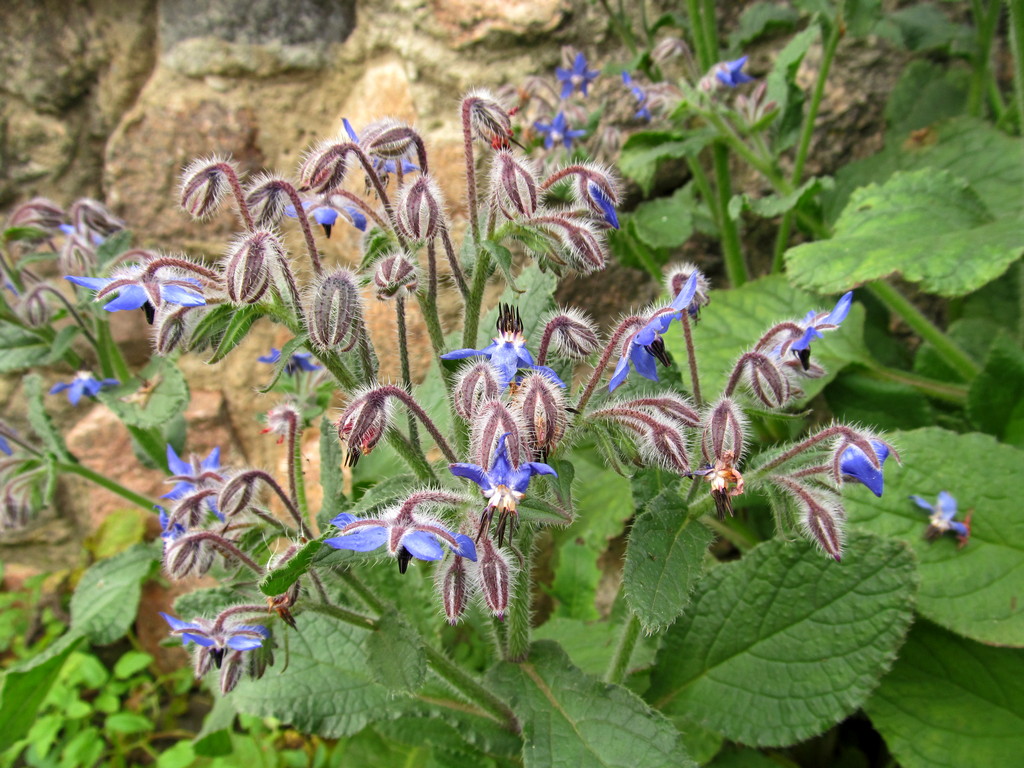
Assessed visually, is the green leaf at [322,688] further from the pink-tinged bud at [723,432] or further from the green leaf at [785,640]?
the pink-tinged bud at [723,432]

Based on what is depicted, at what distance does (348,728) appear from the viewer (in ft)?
5.60

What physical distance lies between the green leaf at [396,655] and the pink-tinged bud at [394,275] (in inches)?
24.4

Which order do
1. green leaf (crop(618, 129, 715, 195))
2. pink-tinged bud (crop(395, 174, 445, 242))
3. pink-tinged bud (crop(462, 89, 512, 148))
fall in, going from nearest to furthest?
pink-tinged bud (crop(395, 174, 445, 242)), pink-tinged bud (crop(462, 89, 512, 148)), green leaf (crop(618, 129, 715, 195))

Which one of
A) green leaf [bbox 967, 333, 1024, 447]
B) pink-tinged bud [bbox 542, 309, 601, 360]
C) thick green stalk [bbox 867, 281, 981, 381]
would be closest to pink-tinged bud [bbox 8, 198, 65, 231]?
pink-tinged bud [bbox 542, 309, 601, 360]

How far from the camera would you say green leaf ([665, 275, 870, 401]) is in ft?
7.86

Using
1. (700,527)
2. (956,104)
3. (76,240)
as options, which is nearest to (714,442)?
(700,527)

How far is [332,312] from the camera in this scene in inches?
50.3

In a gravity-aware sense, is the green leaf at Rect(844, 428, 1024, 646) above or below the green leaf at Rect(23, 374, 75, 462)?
below

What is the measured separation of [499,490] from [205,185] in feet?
2.66

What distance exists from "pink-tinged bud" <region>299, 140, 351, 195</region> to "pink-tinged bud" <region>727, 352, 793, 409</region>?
81 cm

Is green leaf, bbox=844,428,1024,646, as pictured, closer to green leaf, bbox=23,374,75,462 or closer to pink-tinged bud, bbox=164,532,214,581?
pink-tinged bud, bbox=164,532,214,581

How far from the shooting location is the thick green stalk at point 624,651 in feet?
5.50

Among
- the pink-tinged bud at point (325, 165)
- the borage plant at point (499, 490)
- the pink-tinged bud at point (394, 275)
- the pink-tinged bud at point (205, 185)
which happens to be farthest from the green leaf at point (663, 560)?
the pink-tinged bud at point (205, 185)

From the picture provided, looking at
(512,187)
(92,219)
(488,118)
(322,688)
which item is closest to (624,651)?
(322,688)
